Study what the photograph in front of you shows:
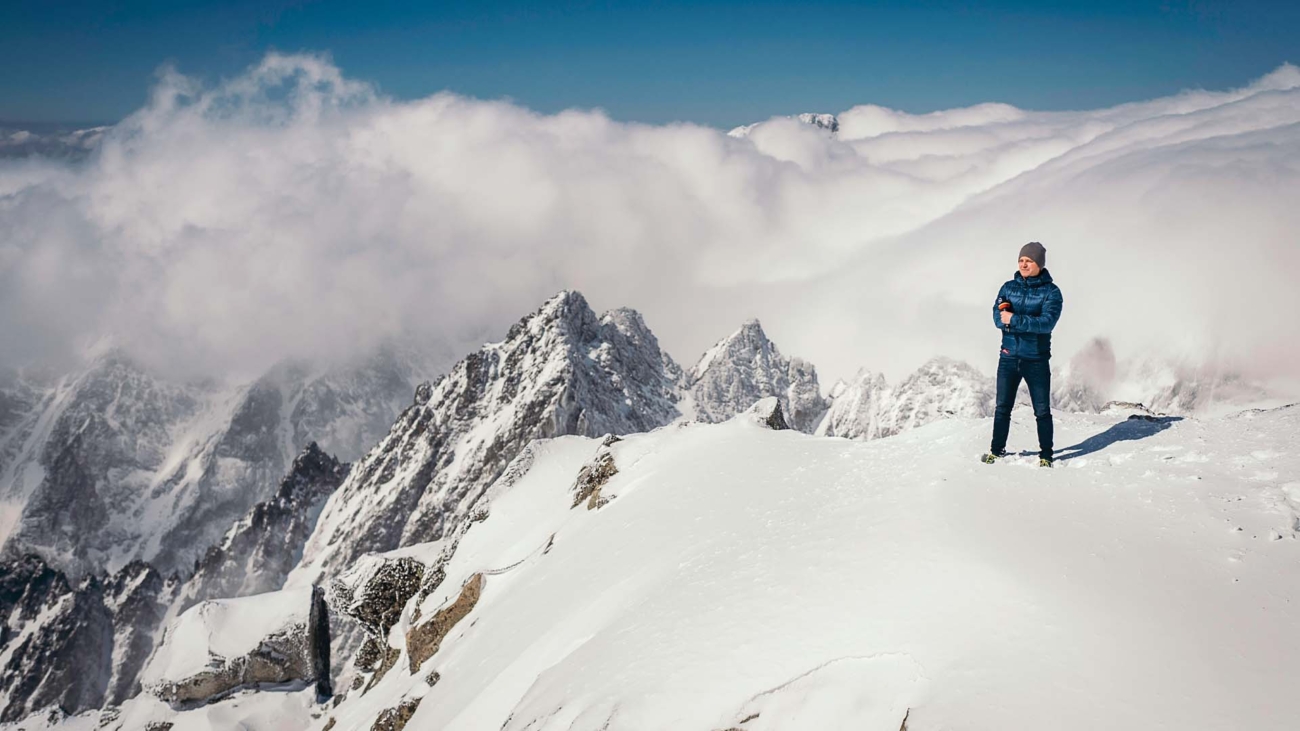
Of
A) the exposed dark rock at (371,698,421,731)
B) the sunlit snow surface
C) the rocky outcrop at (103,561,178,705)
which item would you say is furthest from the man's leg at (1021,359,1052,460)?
the rocky outcrop at (103,561,178,705)

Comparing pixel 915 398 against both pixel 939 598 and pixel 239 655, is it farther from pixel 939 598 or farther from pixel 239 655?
pixel 939 598

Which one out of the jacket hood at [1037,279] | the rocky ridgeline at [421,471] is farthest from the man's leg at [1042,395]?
the rocky ridgeline at [421,471]

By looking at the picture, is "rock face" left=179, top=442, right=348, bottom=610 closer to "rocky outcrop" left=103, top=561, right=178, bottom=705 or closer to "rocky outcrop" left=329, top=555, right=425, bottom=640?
"rocky outcrop" left=103, top=561, right=178, bottom=705

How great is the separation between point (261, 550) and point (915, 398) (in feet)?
434

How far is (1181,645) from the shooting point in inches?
289

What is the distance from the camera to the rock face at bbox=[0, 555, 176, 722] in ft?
404

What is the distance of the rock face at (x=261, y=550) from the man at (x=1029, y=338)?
466 feet

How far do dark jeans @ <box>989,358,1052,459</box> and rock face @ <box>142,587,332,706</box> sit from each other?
1691 inches

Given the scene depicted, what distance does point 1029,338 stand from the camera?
1291cm

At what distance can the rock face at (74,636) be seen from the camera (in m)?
123

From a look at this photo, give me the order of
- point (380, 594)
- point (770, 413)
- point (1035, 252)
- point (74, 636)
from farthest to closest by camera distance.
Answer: point (74, 636) → point (770, 413) → point (380, 594) → point (1035, 252)

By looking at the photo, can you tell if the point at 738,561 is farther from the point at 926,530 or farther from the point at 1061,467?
the point at 1061,467

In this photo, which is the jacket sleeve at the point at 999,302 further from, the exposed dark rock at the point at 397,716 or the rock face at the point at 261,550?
the rock face at the point at 261,550

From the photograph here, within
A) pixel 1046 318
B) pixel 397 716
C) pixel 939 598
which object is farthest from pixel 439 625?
pixel 1046 318
